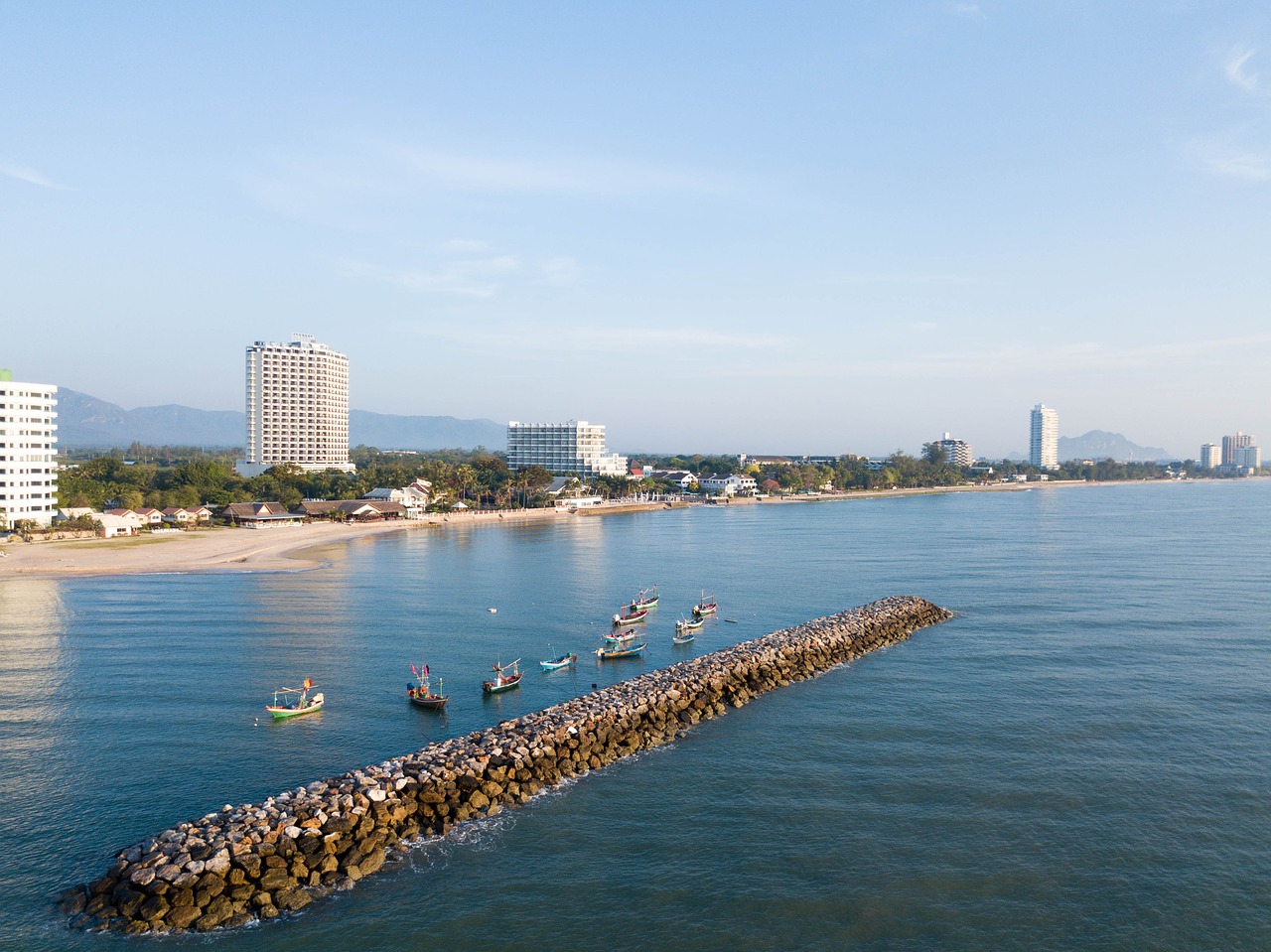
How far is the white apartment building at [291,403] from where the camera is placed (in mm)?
156250

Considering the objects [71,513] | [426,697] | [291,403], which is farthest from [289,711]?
[291,403]

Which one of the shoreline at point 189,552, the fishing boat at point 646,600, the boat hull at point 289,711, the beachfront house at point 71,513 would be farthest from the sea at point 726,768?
the beachfront house at point 71,513

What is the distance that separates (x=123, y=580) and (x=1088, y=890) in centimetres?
5899

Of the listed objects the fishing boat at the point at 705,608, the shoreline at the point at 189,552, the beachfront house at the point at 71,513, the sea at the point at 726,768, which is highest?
the beachfront house at the point at 71,513

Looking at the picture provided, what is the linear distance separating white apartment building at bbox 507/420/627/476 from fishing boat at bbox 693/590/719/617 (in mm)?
126509

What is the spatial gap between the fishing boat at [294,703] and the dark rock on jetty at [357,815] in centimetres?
721

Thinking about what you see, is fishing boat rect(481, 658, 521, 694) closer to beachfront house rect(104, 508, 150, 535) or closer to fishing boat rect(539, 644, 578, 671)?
fishing boat rect(539, 644, 578, 671)

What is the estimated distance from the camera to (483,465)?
140m

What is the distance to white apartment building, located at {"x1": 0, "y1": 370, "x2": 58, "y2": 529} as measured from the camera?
74.9m

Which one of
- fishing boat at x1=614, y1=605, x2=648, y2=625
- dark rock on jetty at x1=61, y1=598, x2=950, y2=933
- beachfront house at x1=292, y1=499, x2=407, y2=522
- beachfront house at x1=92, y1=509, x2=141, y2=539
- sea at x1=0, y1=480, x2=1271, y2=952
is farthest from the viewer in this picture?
beachfront house at x1=292, y1=499, x2=407, y2=522


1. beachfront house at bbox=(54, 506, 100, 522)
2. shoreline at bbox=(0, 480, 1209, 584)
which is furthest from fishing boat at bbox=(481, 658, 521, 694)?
beachfront house at bbox=(54, 506, 100, 522)

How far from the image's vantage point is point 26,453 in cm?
7681

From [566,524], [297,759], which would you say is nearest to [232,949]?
[297,759]

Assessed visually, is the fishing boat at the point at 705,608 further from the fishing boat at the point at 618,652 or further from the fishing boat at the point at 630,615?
the fishing boat at the point at 618,652
